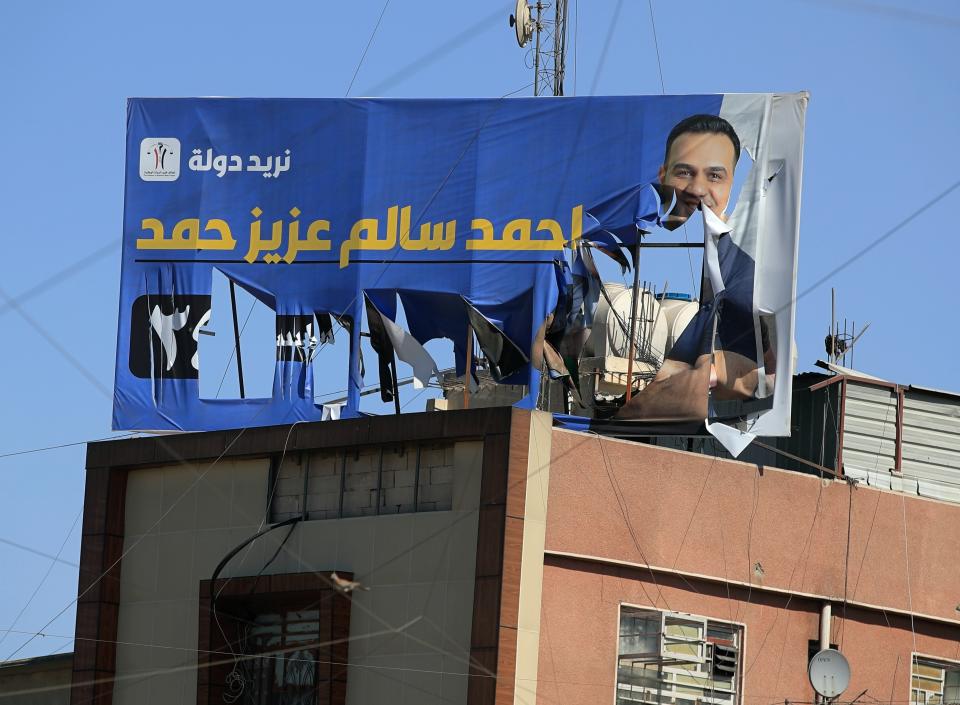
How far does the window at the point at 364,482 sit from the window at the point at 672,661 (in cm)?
278

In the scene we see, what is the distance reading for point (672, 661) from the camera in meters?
21.4

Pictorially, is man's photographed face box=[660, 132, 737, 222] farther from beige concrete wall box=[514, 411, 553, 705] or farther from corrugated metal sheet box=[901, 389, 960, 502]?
beige concrete wall box=[514, 411, 553, 705]

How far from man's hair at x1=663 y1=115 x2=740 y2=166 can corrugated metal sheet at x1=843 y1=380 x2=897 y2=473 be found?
3616mm

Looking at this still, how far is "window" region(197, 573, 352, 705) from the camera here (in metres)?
22.3

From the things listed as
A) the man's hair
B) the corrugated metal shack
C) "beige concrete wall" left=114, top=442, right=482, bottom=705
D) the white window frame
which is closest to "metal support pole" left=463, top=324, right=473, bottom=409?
"beige concrete wall" left=114, top=442, right=482, bottom=705

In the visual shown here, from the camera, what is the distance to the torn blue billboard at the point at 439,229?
23.8 m

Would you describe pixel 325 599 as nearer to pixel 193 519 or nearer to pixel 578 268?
pixel 193 519

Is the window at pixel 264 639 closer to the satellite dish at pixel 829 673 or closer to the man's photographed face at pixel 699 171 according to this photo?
the satellite dish at pixel 829 673

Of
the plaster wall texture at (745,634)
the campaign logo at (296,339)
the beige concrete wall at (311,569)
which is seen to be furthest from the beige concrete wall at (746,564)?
the campaign logo at (296,339)

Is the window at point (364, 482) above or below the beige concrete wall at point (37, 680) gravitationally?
above

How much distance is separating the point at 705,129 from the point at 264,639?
351 inches

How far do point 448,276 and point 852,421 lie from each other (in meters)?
5.83

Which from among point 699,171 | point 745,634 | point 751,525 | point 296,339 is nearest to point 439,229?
point 296,339

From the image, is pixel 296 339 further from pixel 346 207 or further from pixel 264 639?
pixel 264 639
